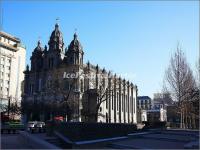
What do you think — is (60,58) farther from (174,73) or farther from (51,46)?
(174,73)

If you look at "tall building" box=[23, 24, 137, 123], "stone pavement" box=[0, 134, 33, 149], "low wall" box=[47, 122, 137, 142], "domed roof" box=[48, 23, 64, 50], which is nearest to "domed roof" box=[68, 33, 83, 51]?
"tall building" box=[23, 24, 137, 123]

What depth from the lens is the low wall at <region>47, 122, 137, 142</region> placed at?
21.9 metres

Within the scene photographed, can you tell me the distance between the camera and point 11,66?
100562mm

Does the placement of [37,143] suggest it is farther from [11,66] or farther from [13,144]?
[11,66]

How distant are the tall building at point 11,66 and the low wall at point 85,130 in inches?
2716

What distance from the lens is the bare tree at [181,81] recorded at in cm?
3719

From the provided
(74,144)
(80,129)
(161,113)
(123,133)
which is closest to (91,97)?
(123,133)

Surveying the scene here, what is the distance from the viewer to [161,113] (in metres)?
127

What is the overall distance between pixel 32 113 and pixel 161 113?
73.5 metres

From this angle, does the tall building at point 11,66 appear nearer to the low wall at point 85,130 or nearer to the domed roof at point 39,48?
the domed roof at point 39,48

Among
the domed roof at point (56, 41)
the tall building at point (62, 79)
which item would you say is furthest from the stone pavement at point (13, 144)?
the domed roof at point (56, 41)

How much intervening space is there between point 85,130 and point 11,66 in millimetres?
83685

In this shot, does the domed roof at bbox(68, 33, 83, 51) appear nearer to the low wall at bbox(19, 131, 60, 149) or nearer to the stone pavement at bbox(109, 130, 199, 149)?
the stone pavement at bbox(109, 130, 199, 149)

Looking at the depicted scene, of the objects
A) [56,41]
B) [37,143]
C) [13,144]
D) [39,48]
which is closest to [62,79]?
[56,41]
